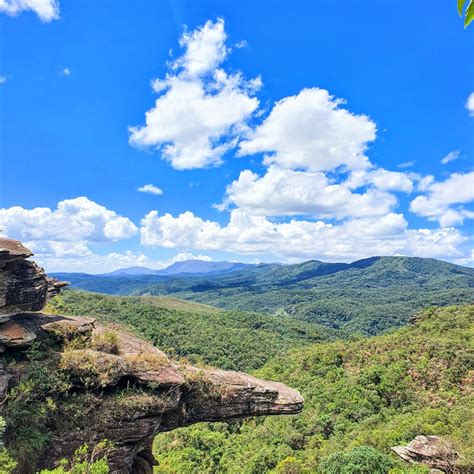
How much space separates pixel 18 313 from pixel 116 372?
4631mm

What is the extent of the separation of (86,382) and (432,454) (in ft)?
75.6

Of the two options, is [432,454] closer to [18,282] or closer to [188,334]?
[18,282]

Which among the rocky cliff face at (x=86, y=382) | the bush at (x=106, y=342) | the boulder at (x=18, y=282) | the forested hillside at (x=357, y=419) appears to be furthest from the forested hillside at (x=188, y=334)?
the boulder at (x=18, y=282)

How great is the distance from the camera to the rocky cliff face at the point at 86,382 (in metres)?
11.8

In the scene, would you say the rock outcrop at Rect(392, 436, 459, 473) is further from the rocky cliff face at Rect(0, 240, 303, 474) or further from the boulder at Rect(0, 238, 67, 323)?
the boulder at Rect(0, 238, 67, 323)

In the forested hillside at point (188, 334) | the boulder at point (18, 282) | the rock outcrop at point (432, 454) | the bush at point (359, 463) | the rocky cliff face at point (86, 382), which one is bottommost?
the forested hillside at point (188, 334)

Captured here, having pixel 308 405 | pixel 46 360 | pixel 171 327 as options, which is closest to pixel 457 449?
pixel 46 360

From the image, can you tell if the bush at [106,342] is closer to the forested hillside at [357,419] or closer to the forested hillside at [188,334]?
the forested hillside at [357,419]

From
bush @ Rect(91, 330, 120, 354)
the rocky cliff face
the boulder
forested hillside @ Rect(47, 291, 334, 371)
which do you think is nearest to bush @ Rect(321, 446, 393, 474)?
the rocky cliff face

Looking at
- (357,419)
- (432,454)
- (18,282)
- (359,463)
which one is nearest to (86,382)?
(18,282)

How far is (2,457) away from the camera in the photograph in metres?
9.12

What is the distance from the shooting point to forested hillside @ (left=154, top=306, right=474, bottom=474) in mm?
34531

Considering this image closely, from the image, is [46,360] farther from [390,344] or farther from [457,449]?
[390,344]

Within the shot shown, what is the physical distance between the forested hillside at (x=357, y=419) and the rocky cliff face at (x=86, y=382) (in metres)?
22.3
